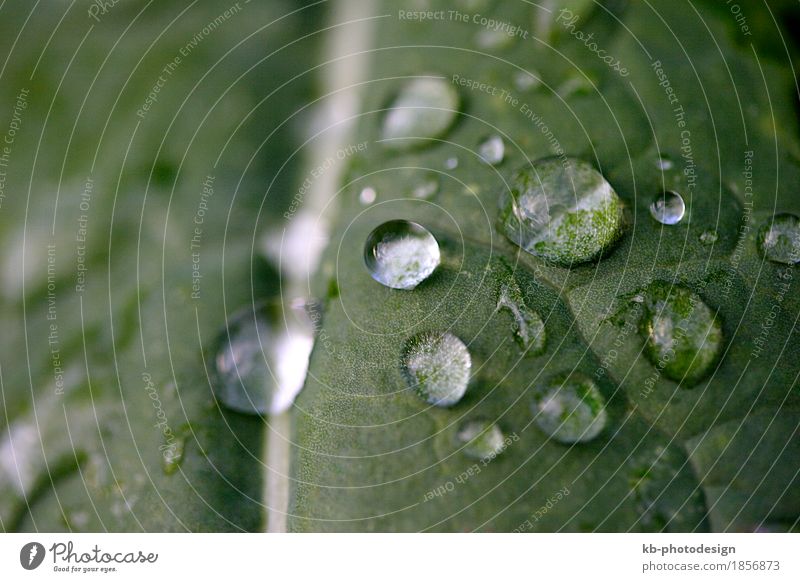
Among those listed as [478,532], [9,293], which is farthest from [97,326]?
[478,532]

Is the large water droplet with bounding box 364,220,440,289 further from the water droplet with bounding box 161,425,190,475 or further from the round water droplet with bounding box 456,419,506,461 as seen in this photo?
the water droplet with bounding box 161,425,190,475

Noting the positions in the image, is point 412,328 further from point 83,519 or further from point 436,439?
point 83,519

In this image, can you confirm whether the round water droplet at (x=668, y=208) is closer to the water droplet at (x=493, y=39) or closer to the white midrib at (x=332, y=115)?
the water droplet at (x=493, y=39)
